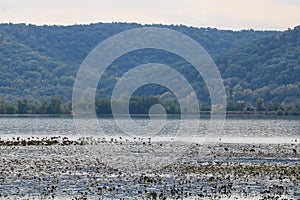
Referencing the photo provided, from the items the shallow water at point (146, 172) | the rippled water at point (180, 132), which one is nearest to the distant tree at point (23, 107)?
the rippled water at point (180, 132)

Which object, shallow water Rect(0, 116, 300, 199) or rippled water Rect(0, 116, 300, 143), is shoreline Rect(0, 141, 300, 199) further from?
rippled water Rect(0, 116, 300, 143)

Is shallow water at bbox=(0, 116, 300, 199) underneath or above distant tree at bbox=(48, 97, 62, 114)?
underneath

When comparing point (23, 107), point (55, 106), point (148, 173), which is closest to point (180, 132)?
point (148, 173)

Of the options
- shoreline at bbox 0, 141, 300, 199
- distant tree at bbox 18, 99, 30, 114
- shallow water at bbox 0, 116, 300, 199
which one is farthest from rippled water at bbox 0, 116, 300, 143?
distant tree at bbox 18, 99, 30, 114

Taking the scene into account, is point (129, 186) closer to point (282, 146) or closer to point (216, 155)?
point (216, 155)

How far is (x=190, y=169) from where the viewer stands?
5475cm

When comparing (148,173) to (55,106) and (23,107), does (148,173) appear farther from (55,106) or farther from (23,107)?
(23,107)

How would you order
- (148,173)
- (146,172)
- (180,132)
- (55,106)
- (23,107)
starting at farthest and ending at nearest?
(23,107), (55,106), (180,132), (146,172), (148,173)

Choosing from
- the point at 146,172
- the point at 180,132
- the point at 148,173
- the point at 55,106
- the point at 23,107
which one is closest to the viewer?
the point at 148,173

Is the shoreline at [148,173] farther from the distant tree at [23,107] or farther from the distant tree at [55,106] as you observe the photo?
the distant tree at [23,107]

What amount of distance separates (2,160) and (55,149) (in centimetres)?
1570

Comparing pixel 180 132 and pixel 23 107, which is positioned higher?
pixel 23 107

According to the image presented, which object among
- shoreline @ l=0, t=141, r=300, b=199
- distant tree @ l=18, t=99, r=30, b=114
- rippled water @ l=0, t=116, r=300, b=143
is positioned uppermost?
distant tree @ l=18, t=99, r=30, b=114

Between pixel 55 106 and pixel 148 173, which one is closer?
pixel 148 173
